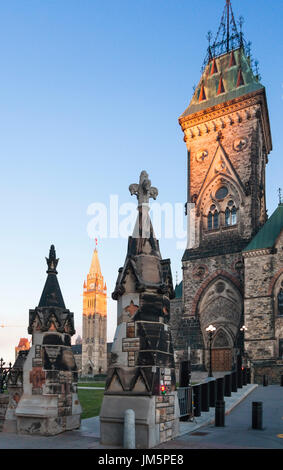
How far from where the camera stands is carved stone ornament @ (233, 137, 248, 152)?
41781mm

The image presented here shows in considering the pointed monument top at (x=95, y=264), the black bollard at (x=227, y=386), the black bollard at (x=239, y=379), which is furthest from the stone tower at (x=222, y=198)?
the pointed monument top at (x=95, y=264)

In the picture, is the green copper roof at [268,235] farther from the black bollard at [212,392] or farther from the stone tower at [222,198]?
the black bollard at [212,392]

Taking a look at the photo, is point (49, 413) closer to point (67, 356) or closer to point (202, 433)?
point (67, 356)

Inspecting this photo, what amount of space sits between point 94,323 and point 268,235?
10756cm

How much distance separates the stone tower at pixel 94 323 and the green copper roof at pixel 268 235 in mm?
103552

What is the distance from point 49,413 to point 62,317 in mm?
2744

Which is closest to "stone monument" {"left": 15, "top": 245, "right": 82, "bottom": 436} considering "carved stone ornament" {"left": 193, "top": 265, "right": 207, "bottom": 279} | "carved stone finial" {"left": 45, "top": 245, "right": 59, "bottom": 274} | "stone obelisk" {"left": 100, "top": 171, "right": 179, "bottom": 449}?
"carved stone finial" {"left": 45, "top": 245, "right": 59, "bottom": 274}

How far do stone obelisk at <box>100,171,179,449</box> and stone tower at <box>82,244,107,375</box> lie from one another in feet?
409

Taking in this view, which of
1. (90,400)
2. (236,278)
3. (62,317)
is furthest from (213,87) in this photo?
Result: (62,317)

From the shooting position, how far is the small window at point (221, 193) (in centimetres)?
4209

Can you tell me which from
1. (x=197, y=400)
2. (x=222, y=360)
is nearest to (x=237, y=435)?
(x=197, y=400)

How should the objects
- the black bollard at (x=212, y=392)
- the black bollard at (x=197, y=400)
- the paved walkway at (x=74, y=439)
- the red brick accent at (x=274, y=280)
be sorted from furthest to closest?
1. the red brick accent at (x=274, y=280)
2. the black bollard at (x=212, y=392)
3. the black bollard at (x=197, y=400)
4. the paved walkway at (x=74, y=439)

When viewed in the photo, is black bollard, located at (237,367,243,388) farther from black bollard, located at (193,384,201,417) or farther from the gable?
the gable
